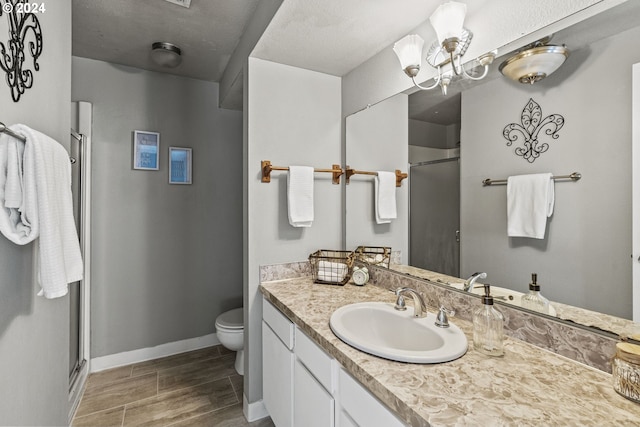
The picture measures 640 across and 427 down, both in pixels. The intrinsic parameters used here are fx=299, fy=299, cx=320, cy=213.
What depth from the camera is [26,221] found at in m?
0.82

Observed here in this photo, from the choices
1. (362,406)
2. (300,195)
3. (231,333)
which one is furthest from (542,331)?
(231,333)

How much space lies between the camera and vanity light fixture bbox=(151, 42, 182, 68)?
210 cm

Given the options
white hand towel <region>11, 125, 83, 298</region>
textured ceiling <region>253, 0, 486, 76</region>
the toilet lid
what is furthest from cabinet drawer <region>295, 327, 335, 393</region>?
textured ceiling <region>253, 0, 486, 76</region>

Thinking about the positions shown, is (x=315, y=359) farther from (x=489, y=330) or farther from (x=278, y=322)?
(x=489, y=330)

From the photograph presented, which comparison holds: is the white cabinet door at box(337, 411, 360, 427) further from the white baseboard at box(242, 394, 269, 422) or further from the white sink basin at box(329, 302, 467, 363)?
the white baseboard at box(242, 394, 269, 422)

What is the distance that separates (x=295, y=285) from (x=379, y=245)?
566 mm

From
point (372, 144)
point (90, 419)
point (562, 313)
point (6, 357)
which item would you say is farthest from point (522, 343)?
point (90, 419)

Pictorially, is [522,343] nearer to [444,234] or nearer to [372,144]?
[444,234]

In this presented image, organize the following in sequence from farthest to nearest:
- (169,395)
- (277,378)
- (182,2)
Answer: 1. (169,395)
2. (182,2)
3. (277,378)

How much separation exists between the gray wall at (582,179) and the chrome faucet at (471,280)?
33mm

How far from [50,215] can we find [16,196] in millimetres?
89

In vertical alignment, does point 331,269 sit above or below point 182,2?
below

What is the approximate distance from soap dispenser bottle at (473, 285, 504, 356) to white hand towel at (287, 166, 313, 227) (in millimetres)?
1103

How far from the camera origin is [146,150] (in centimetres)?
251
